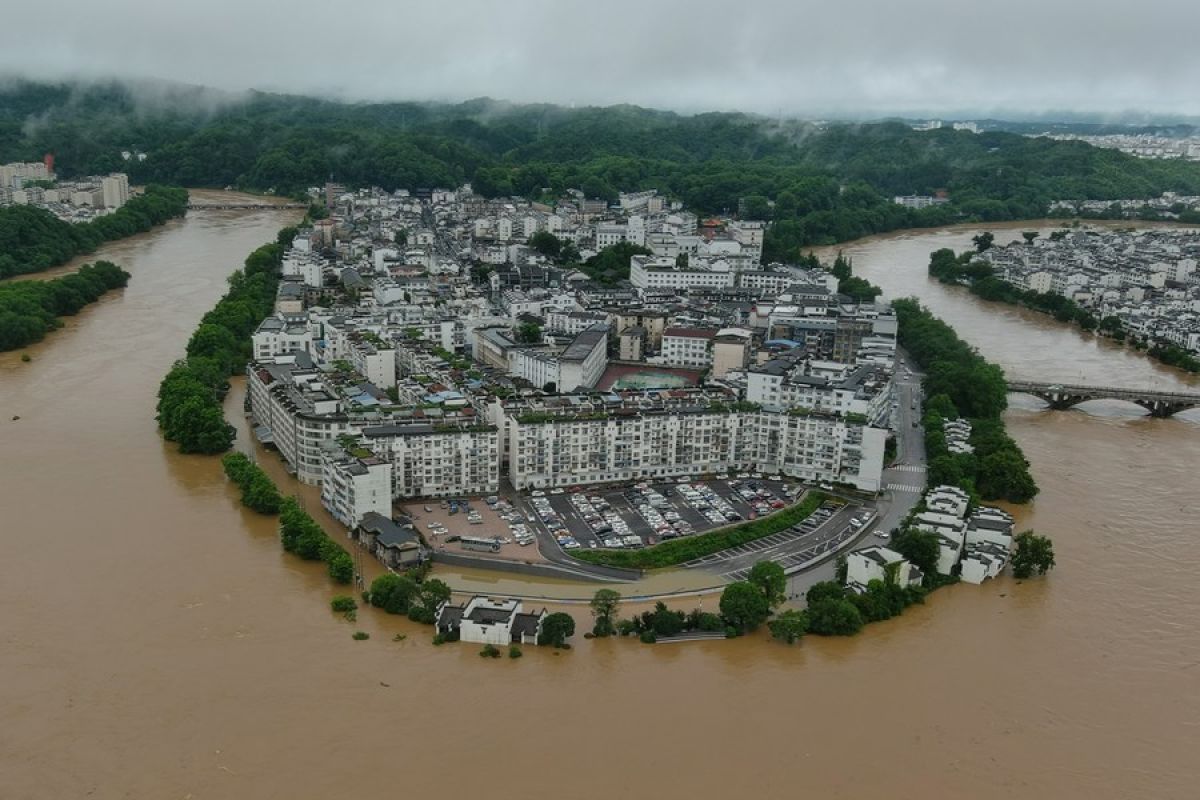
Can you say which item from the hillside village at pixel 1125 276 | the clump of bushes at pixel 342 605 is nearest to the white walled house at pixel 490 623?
the clump of bushes at pixel 342 605

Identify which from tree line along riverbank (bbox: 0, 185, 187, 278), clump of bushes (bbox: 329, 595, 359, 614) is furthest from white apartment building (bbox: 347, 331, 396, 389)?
tree line along riverbank (bbox: 0, 185, 187, 278)

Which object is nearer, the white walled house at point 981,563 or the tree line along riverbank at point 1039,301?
the white walled house at point 981,563

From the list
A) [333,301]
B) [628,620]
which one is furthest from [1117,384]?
[333,301]

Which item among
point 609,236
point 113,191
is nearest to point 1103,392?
point 609,236

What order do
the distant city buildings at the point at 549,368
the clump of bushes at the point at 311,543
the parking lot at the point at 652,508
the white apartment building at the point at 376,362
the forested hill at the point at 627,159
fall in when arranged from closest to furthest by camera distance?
the clump of bushes at the point at 311,543, the parking lot at the point at 652,508, the distant city buildings at the point at 549,368, the white apartment building at the point at 376,362, the forested hill at the point at 627,159

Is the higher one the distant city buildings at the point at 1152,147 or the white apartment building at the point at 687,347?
the distant city buildings at the point at 1152,147

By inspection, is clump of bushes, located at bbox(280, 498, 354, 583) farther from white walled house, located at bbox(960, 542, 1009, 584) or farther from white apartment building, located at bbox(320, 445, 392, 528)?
white walled house, located at bbox(960, 542, 1009, 584)

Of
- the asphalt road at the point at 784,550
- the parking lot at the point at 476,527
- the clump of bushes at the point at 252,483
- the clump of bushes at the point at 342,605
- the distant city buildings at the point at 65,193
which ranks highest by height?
the distant city buildings at the point at 65,193

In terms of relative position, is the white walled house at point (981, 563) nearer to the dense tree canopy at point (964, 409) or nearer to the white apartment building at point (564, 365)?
the dense tree canopy at point (964, 409)

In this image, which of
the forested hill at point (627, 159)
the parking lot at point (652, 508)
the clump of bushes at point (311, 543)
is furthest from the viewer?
the forested hill at point (627, 159)
